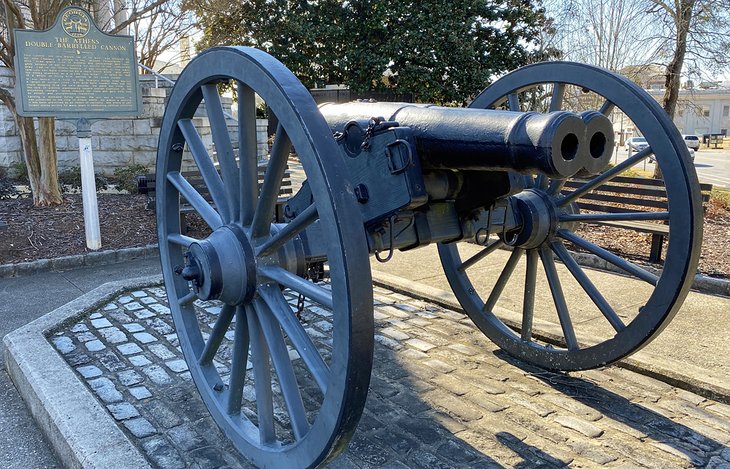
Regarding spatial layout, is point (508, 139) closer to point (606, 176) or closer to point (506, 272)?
point (606, 176)

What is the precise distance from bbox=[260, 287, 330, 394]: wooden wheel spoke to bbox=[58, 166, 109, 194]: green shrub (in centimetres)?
Result: 806

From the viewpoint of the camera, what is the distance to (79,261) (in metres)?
6.18

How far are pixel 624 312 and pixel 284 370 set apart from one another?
3202mm

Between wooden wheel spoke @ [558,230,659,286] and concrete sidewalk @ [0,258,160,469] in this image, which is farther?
wooden wheel spoke @ [558,230,659,286]

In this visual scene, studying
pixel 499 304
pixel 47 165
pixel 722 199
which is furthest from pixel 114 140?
pixel 722 199

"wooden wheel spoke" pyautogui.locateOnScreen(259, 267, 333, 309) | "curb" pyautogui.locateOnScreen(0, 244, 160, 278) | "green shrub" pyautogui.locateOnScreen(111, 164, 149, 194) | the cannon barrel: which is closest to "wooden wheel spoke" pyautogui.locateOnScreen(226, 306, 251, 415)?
"wooden wheel spoke" pyautogui.locateOnScreen(259, 267, 333, 309)

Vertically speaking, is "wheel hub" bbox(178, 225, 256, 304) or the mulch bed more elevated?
"wheel hub" bbox(178, 225, 256, 304)

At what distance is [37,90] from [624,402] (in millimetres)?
6007

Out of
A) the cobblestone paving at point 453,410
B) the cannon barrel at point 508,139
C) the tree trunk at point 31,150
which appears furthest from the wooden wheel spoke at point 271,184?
the tree trunk at point 31,150

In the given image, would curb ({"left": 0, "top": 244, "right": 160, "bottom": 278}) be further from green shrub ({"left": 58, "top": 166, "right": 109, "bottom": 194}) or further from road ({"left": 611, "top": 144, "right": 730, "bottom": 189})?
road ({"left": 611, "top": 144, "right": 730, "bottom": 189})

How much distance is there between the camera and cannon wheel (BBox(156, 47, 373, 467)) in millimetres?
1751

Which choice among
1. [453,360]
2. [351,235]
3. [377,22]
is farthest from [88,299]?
[377,22]

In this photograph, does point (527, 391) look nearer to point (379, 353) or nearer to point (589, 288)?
point (589, 288)

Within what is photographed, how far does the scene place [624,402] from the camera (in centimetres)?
302
